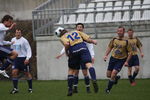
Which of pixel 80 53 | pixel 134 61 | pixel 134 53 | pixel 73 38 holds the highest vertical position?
pixel 73 38

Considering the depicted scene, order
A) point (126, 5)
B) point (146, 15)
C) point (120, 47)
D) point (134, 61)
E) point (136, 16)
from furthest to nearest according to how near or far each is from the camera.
A: point (126, 5), point (136, 16), point (146, 15), point (134, 61), point (120, 47)

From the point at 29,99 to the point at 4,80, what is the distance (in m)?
12.3

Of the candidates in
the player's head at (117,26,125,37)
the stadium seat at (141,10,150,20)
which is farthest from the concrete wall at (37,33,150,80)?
the player's head at (117,26,125,37)

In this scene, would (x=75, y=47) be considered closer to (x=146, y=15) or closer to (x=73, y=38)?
(x=73, y=38)

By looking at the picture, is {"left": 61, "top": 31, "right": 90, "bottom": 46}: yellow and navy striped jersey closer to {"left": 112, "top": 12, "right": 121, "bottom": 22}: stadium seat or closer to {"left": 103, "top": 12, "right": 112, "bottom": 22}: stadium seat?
{"left": 112, "top": 12, "right": 121, "bottom": 22}: stadium seat

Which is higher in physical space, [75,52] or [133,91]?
[75,52]

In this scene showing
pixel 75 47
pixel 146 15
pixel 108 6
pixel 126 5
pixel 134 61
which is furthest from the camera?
pixel 108 6

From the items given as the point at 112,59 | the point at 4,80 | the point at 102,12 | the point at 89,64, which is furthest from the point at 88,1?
the point at 89,64

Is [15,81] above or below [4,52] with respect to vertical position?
below

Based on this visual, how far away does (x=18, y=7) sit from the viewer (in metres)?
36.6

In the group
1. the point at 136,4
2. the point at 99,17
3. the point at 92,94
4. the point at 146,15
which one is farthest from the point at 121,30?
the point at 136,4

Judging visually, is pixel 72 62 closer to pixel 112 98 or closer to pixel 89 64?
pixel 89 64

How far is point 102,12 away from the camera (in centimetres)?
2923

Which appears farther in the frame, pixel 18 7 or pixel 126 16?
pixel 18 7
